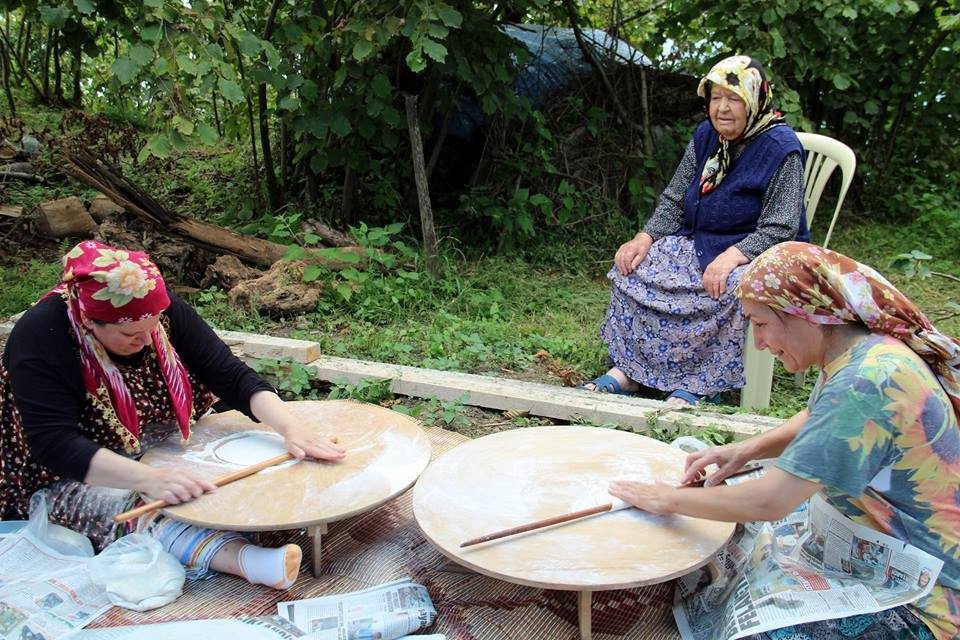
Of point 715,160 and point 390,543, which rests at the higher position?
point 715,160

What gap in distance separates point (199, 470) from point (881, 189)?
678cm

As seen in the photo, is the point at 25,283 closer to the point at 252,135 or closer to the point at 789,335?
the point at 252,135

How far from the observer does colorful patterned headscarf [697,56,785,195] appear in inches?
137

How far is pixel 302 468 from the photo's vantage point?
2.34m

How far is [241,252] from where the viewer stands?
500cm

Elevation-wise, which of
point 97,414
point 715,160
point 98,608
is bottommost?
point 98,608

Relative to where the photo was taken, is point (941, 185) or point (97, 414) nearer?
point (97, 414)

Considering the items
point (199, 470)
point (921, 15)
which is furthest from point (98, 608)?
point (921, 15)

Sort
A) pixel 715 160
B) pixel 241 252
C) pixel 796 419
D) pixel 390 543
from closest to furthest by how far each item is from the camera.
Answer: pixel 796 419, pixel 390 543, pixel 715 160, pixel 241 252

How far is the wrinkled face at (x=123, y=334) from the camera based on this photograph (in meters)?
2.16

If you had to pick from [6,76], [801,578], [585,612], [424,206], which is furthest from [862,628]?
[6,76]

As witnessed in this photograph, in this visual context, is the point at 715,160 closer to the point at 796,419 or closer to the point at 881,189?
the point at 796,419

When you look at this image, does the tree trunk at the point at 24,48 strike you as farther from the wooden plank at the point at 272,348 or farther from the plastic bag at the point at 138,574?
the plastic bag at the point at 138,574

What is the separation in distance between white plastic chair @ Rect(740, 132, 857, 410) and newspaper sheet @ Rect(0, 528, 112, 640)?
2.51 meters
